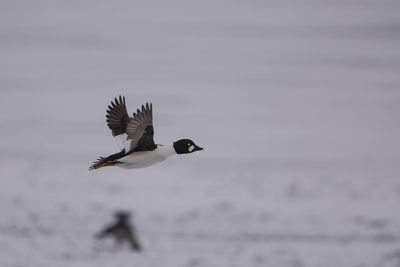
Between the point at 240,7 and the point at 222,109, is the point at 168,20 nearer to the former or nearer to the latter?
the point at 240,7

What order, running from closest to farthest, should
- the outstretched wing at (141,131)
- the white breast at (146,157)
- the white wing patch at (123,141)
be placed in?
the white breast at (146,157) → the outstretched wing at (141,131) → the white wing patch at (123,141)

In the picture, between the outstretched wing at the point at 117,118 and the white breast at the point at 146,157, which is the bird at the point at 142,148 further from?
the outstretched wing at the point at 117,118

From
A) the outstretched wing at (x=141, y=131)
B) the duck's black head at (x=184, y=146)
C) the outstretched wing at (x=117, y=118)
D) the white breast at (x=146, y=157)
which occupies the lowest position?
the white breast at (x=146, y=157)

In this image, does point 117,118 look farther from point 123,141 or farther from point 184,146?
point 184,146

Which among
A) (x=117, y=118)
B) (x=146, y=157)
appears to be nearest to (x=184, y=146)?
(x=146, y=157)

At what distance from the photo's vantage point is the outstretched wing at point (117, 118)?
315 centimetres

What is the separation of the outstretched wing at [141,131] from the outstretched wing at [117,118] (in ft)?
0.59

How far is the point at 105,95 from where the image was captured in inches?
496

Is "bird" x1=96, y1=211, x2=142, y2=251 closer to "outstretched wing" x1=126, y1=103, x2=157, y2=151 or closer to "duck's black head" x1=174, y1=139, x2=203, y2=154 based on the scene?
"outstretched wing" x1=126, y1=103, x2=157, y2=151

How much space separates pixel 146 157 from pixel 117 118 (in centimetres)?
55

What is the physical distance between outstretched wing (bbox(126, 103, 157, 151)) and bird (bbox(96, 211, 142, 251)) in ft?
13.0

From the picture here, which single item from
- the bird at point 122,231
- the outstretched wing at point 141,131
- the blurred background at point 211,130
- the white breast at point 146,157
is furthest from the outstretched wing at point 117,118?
the bird at point 122,231

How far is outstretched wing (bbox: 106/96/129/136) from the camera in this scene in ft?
10.3

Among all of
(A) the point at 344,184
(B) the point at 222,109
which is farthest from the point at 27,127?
(A) the point at 344,184
